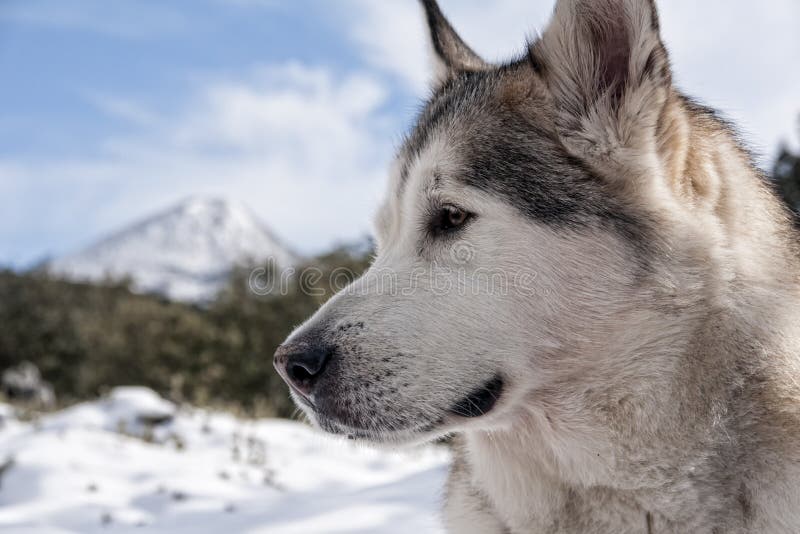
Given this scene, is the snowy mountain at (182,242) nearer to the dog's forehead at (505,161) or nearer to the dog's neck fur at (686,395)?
the dog's forehead at (505,161)

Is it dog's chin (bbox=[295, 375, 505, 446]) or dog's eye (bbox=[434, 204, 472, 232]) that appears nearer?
dog's chin (bbox=[295, 375, 505, 446])

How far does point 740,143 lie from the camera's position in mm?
2998

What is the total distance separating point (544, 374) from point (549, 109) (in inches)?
35.4

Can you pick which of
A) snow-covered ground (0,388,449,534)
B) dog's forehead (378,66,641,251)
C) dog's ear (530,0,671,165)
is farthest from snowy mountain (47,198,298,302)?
dog's ear (530,0,671,165)

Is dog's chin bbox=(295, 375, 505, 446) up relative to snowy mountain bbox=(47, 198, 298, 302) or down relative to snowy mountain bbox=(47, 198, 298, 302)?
up

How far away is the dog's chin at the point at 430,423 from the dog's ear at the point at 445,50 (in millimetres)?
1523

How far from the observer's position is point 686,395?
241 centimetres

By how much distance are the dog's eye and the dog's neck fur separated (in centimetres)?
57

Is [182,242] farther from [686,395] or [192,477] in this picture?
[686,395]

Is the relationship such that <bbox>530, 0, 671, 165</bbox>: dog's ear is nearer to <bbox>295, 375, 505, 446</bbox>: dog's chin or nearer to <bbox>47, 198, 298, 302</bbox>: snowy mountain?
→ <bbox>295, 375, 505, 446</bbox>: dog's chin

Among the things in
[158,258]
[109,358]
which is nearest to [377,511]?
[109,358]

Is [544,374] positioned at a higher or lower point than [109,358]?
higher

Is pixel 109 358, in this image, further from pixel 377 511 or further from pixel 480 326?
pixel 480 326

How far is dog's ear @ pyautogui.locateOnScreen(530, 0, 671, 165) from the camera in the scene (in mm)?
2486
